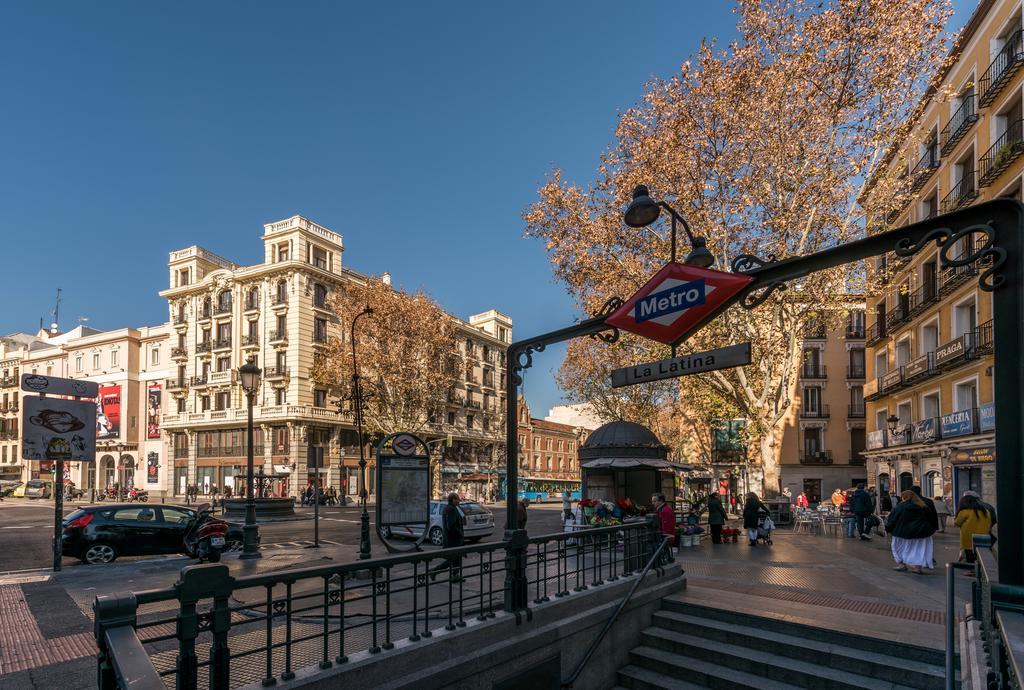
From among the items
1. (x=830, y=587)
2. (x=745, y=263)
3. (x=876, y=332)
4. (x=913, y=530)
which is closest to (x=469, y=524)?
(x=830, y=587)

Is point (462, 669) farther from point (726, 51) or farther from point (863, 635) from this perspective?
point (726, 51)

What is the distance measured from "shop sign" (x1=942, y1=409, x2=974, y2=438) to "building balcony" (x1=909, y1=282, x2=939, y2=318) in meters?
5.10

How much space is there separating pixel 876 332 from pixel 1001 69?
56.7 feet

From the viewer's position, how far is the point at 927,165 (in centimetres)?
2798

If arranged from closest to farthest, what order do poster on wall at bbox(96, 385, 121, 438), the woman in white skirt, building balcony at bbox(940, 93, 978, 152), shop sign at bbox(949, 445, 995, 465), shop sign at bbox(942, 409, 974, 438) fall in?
the woman in white skirt → shop sign at bbox(949, 445, 995, 465) → building balcony at bbox(940, 93, 978, 152) → shop sign at bbox(942, 409, 974, 438) → poster on wall at bbox(96, 385, 121, 438)

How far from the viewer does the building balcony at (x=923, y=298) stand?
90.2ft

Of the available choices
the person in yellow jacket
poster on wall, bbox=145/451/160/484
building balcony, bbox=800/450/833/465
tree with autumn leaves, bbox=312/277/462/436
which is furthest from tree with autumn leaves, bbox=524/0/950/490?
poster on wall, bbox=145/451/160/484

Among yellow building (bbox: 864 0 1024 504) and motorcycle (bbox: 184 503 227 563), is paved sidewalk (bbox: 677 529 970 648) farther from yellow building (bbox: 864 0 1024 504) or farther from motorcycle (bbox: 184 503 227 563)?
motorcycle (bbox: 184 503 227 563)

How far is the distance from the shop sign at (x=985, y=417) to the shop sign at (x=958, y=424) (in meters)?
0.68

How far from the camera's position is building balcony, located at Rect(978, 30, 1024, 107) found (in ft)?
65.8

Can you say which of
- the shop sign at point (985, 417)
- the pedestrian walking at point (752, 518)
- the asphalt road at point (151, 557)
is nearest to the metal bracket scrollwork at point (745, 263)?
the asphalt road at point (151, 557)

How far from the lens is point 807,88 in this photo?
60.1 feet

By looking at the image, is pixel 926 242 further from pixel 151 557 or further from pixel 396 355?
pixel 396 355

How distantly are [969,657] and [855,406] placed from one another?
4864 cm
